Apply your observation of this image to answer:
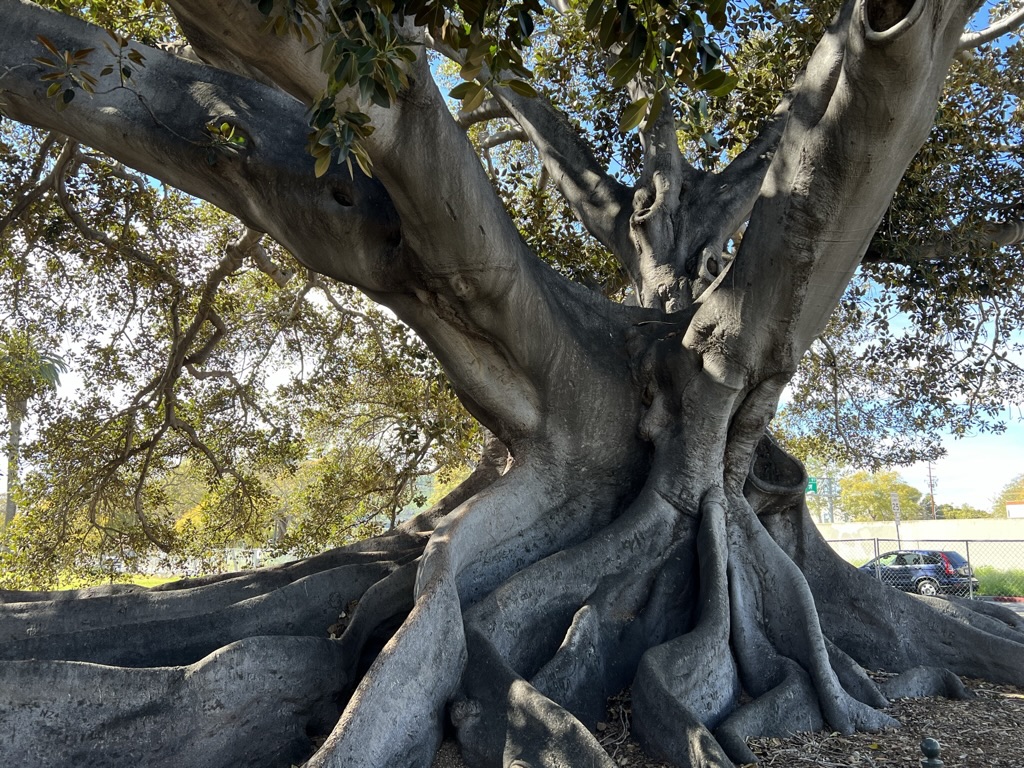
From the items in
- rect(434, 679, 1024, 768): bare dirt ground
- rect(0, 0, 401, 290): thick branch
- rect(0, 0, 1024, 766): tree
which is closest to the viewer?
rect(0, 0, 1024, 766): tree

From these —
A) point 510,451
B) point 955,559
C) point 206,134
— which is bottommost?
point 510,451

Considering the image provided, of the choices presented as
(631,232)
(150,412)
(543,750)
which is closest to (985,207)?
(631,232)

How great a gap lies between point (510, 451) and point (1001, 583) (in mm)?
19042

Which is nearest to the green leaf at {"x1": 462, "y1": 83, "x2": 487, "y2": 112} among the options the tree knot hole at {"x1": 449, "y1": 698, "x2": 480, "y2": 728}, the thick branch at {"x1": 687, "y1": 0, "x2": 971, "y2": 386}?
the thick branch at {"x1": 687, "y1": 0, "x2": 971, "y2": 386}

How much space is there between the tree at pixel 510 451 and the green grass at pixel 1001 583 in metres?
15.5

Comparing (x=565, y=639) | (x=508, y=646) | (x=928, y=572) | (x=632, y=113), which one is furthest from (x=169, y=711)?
(x=928, y=572)

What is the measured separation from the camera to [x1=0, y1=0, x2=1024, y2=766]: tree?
3.71m

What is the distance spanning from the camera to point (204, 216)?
37.1 feet

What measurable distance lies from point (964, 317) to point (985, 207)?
171cm

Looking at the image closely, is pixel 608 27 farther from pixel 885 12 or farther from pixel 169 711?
pixel 169 711

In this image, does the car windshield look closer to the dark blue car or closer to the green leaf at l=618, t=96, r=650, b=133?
the dark blue car

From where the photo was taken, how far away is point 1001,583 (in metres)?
20.4

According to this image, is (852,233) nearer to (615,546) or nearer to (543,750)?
(615,546)

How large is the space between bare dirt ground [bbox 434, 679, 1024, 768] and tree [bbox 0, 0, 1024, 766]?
12 centimetres
